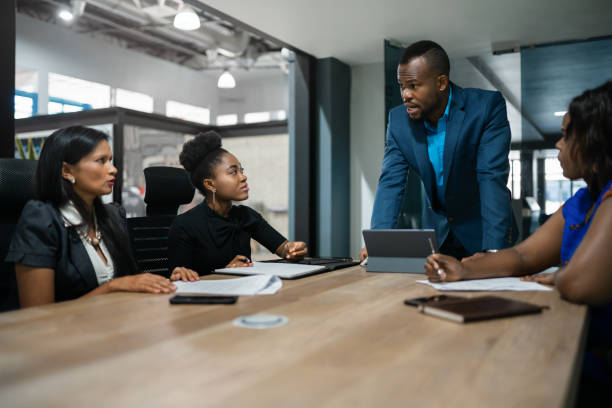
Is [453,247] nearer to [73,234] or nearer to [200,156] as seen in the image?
[200,156]

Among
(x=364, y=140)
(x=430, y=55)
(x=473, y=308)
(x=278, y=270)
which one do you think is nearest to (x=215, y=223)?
(x=278, y=270)

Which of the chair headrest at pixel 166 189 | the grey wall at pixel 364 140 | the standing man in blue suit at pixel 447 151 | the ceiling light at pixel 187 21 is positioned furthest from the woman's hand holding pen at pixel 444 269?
the ceiling light at pixel 187 21

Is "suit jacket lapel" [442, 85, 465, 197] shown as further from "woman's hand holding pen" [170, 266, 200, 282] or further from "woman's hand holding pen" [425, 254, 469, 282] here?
"woman's hand holding pen" [170, 266, 200, 282]

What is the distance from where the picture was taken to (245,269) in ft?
5.92

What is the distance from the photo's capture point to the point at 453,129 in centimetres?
230

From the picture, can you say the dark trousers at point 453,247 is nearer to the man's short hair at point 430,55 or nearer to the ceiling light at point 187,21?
the man's short hair at point 430,55

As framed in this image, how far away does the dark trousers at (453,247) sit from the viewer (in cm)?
239

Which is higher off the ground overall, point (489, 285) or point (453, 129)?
point (453, 129)

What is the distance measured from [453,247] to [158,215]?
4.76ft

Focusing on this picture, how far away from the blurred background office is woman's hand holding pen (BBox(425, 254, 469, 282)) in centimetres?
192

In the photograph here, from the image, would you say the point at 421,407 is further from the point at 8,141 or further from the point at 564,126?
the point at 8,141

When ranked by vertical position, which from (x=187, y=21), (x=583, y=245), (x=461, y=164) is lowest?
(x=583, y=245)

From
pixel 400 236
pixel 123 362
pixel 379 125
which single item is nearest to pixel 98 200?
pixel 400 236

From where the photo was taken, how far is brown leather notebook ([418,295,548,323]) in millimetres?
1018
